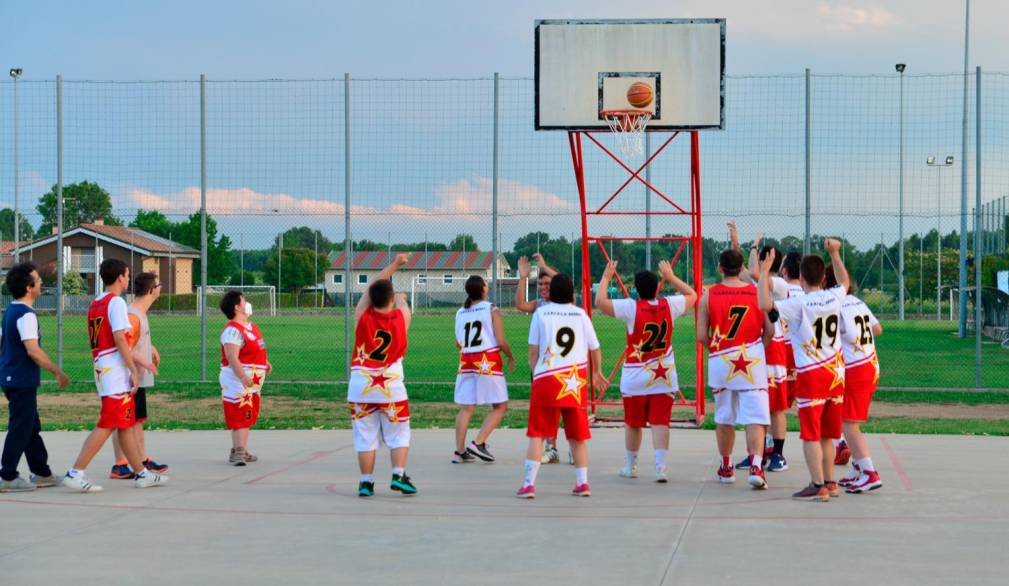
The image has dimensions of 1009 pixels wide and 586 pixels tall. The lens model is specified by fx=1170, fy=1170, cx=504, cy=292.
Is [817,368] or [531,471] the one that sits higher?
[817,368]

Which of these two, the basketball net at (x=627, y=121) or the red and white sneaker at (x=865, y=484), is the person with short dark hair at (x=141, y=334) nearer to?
the red and white sneaker at (x=865, y=484)

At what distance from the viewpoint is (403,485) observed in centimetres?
932

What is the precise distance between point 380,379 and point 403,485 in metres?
0.89

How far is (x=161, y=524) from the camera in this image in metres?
8.16

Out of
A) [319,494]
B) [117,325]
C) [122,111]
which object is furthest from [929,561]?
[122,111]

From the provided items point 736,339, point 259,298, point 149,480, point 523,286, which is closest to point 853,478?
point 736,339

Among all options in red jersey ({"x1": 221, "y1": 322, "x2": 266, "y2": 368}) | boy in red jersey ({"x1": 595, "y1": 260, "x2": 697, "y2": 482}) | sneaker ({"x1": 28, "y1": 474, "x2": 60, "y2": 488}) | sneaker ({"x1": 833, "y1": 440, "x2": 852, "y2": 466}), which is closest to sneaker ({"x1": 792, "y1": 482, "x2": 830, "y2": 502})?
boy in red jersey ({"x1": 595, "y1": 260, "x2": 697, "y2": 482})

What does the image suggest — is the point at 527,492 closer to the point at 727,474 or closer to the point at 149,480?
the point at 727,474

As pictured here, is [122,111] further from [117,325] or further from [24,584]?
[24,584]

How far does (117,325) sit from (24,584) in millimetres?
3286

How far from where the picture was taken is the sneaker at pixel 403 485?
30.6ft

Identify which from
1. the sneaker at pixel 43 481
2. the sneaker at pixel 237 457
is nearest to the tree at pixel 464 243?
the sneaker at pixel 237 457

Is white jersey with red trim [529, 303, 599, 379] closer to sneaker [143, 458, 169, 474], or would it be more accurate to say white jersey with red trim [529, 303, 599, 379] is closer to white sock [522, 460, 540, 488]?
white sock [522, 460, 540, 488]

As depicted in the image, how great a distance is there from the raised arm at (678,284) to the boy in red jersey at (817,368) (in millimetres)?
780
